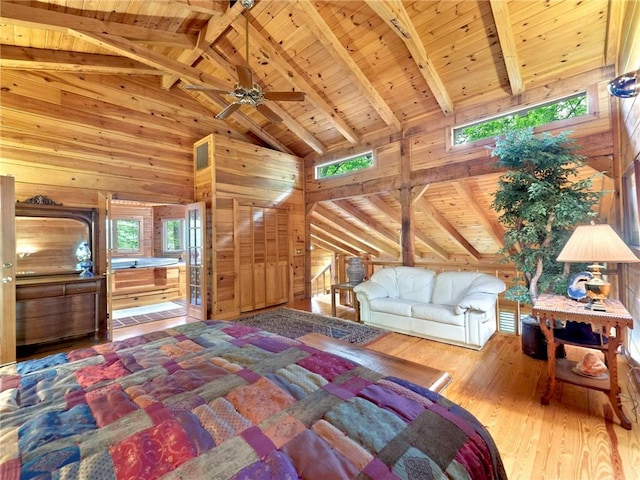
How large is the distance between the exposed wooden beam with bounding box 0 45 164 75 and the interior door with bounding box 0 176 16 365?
168cm

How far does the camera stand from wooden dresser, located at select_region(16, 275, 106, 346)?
141 inches

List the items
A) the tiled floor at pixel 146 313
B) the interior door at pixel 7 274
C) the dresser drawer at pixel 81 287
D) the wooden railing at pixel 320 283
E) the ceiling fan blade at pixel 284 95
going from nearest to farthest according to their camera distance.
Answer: the interior door at pixel 7 274 → the ceiling fan blade at pixel 284 95 → the dresser drawer at pixel 81 287 → the tiled floor at pixel 146 313 → the wooden railing at pixel 320 283

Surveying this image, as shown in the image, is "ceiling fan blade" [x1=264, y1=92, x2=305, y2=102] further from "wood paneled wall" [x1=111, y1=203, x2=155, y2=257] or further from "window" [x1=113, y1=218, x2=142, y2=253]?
"window" [x1=113, y1=218, x2=142, y2=253]

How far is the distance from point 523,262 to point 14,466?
408 centimetres

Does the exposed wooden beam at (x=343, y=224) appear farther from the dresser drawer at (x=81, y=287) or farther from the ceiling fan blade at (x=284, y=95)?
the dresser drawer at (x=81, y=287)

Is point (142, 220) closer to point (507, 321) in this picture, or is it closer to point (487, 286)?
point (487, 286)

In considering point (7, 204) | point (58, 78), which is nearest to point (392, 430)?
point (7, 204)

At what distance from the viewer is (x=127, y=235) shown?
8.03 meters

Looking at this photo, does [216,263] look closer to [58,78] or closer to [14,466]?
[58,78]

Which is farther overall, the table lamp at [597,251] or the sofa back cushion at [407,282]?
the sofa back cushion at [407,282]

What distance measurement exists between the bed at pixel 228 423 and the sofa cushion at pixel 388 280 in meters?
3.25

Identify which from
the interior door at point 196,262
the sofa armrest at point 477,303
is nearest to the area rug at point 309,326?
the interior door at point 196,262

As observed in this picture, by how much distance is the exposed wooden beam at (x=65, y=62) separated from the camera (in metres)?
3.66

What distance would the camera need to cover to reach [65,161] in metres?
4.23
